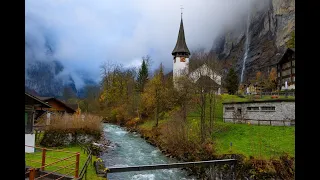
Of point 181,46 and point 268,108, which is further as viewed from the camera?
point 181,46

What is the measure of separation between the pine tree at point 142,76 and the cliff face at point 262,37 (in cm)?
2416

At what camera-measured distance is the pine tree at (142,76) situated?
45.4 metres

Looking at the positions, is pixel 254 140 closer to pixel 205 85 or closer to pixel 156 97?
pixel 205 85

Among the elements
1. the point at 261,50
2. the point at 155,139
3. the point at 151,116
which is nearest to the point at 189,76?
the point at 155,139

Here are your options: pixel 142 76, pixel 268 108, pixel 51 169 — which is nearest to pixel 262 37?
pixel 142 76

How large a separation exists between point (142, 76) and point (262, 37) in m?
42.0

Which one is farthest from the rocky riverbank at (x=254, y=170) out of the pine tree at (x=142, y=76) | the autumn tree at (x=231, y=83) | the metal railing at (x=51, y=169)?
the pine tree at (x=142, y=76)

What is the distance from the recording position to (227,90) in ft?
134

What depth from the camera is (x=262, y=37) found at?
74.4 meters

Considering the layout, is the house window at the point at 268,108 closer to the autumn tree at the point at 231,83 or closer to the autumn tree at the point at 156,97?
the autumn tree at the point at 156,97

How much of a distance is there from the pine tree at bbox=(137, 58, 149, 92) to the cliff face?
951 inches
